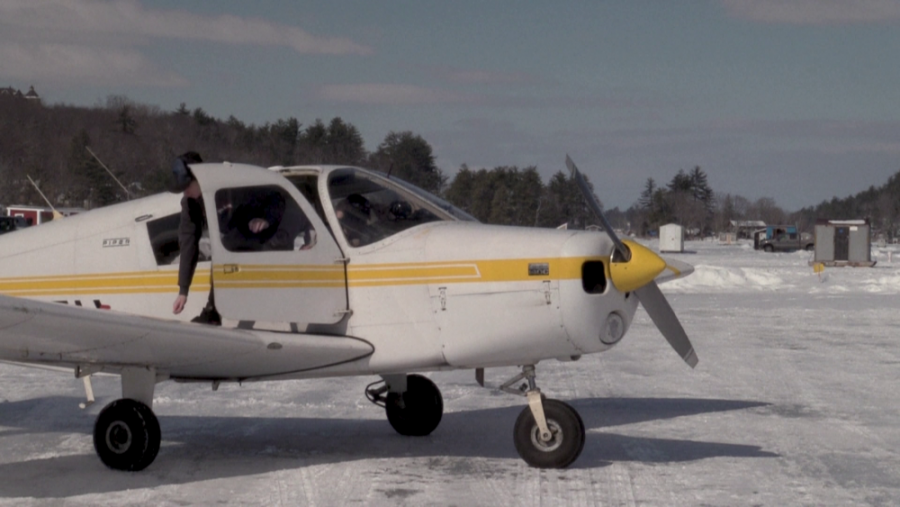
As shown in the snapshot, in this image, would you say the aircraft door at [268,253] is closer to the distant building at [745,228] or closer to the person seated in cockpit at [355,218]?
the person seated in cockpit at [355,218]

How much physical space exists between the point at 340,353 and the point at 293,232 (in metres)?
0.86

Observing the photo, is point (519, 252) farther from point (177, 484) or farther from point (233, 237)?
point (177, 484)

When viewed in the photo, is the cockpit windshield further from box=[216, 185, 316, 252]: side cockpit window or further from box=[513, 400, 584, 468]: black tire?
box=[513, 400, 584, 468]: black tire

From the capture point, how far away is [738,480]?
6.30 metres

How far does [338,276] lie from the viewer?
6.57m

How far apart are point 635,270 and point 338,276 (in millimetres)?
1895

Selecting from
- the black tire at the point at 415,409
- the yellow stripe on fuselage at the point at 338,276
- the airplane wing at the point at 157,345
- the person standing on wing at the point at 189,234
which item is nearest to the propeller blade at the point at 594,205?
the yellow stripe on fuselage at the point at 338,276

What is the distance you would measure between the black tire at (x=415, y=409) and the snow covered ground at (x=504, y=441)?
135 millimetres

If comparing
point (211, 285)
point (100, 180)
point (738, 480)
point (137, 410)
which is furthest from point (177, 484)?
point (100, 180)

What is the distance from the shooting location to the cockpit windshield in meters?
6.67

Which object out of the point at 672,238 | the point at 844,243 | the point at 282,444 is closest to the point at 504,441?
the point at 282,444

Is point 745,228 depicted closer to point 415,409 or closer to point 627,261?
point 415,409

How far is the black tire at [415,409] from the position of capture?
7.86m

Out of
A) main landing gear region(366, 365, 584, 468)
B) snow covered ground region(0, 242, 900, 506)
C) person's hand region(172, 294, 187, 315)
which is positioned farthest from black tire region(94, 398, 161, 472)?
main landing gear region(366, 365, 584, 468)
